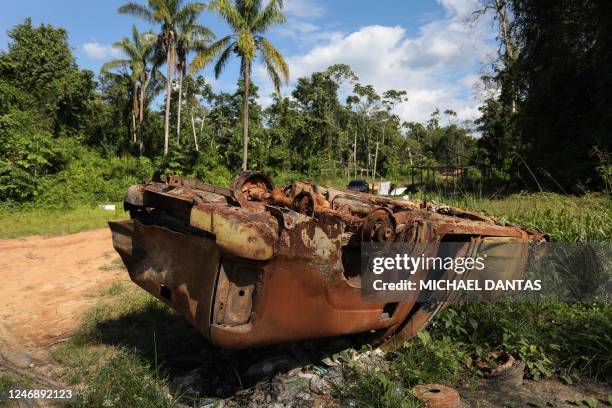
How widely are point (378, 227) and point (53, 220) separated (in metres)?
13.9

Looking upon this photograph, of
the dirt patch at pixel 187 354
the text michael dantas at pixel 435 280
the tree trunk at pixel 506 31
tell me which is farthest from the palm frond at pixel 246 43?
the text michael dantas at pixel 435 280

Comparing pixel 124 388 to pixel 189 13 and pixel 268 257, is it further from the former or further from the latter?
pixel 189 13

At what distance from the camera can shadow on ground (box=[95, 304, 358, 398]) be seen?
320 centimetres

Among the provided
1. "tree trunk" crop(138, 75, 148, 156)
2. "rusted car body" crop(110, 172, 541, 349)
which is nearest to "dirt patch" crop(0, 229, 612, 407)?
"rusted car body" crop(110, 172, 541, 349)

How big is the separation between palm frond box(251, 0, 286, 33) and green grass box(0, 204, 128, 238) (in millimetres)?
9591

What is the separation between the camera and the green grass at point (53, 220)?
11.7 m

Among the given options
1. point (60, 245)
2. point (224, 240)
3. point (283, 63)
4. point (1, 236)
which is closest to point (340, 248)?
point (224, 240)

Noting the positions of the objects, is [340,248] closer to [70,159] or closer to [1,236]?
[1,236]

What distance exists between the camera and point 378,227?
2.75 m

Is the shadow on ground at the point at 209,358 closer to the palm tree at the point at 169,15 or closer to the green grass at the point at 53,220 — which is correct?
the green grass at the point at 53,220

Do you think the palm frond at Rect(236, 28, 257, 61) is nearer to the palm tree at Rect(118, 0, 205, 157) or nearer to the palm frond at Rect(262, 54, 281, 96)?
the palm frond at Rect(262, 54, 281, 96)

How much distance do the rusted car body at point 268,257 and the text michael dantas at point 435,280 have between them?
0.45ft

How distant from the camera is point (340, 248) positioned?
2.70 meters

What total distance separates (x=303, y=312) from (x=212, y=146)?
73.6 feet
